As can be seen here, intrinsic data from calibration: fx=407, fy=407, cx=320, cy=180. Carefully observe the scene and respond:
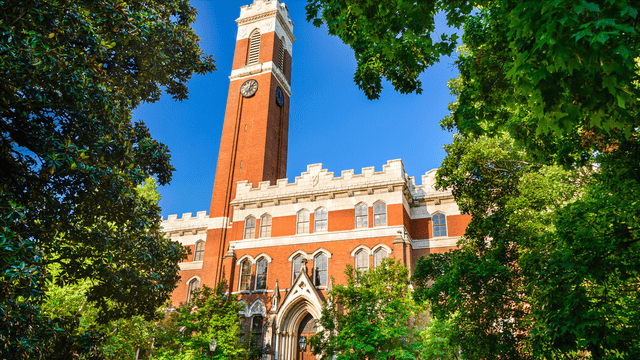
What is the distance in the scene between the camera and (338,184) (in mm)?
29094

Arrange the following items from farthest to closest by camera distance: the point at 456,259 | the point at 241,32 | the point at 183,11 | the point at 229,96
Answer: the point at 241,32
the point at 229,96
the point at 183,11
the point at 456,259

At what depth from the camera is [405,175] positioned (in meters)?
28.7

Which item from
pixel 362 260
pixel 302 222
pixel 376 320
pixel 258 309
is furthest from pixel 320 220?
pixel 376 320

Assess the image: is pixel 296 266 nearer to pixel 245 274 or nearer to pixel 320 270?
pixel 320 270

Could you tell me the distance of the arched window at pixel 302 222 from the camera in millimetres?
28938

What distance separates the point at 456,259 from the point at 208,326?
52.8 feet

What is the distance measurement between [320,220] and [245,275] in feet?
21.8

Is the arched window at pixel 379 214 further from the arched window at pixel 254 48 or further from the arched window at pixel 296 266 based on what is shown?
the arched window at pixel 254 48

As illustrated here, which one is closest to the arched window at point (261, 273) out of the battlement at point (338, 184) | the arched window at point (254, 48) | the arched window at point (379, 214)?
the battlement at point (338, 184)

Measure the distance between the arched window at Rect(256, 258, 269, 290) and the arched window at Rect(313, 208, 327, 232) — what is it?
14.3ft

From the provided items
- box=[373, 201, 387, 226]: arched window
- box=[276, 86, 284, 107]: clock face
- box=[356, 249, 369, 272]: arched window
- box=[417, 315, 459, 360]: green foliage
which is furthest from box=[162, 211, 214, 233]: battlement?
box=[417, 315, 459, 360]: green foliage

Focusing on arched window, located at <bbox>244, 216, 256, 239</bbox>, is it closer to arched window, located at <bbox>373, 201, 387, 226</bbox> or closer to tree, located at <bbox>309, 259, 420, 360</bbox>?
arched window, located at <bbox>373, 201, 387, 226</bbox>

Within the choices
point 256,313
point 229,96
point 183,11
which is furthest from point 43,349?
point 229,96

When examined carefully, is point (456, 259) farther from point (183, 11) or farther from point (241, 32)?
point (241, 32)
